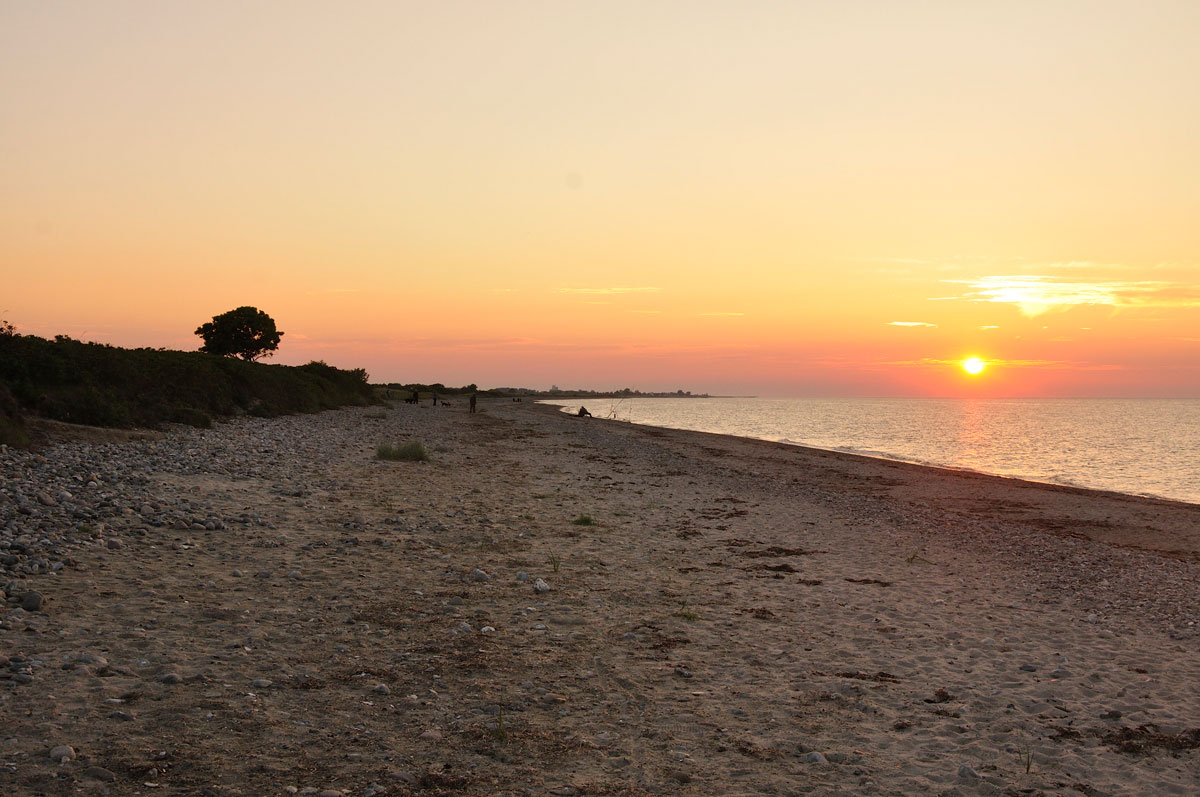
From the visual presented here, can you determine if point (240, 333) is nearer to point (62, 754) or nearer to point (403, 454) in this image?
point (403, 454)

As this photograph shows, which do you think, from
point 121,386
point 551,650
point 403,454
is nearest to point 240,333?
point 121,386

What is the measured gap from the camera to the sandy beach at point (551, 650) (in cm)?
553

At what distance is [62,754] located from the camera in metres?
4.99

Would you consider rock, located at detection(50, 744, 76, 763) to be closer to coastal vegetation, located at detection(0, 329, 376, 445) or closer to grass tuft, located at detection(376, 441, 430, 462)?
coastal vegetation, located at detection(0, 329, 376, 445)

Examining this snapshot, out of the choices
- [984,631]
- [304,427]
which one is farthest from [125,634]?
[304,427]

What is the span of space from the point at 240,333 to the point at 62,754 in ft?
318

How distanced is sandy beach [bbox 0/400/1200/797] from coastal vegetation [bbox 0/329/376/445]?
23.9ft

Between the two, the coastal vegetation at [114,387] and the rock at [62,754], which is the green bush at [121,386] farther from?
the rock at [62,754]

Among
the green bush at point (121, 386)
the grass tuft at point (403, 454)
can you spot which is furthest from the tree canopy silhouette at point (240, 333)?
the grass tuft at point (403, 454)

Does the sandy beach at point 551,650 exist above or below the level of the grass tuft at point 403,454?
below

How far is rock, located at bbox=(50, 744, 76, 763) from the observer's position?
16.3ft

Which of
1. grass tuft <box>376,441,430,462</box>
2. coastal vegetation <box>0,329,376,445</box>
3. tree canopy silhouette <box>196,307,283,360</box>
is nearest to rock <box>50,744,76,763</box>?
coastal vegetation <box>0,329,376,445</box>

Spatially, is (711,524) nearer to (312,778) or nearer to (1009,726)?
(1009,726)

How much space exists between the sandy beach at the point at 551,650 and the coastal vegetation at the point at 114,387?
23.9 ft
